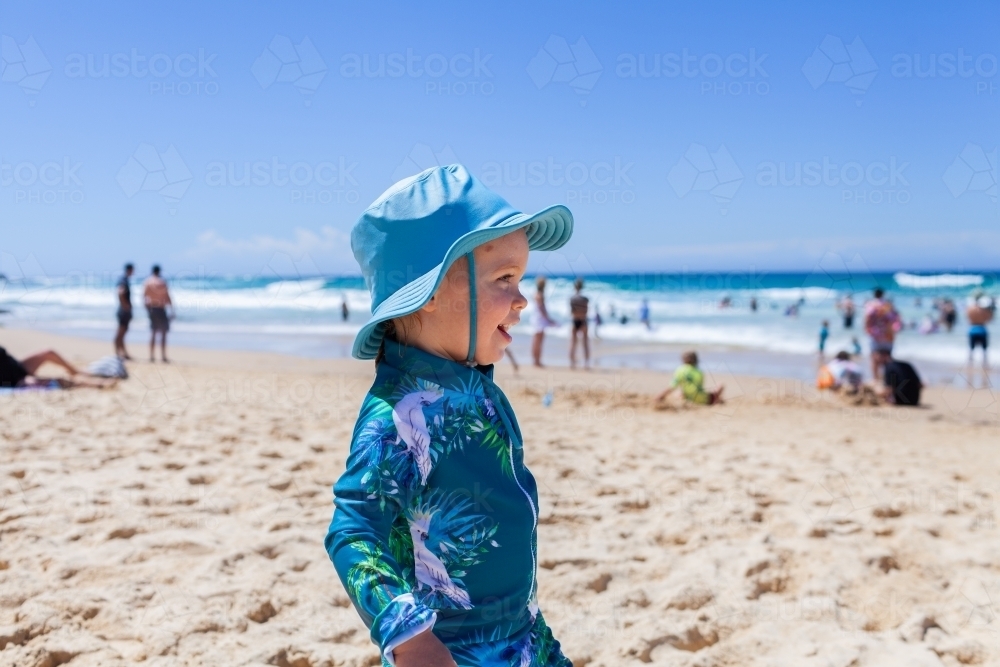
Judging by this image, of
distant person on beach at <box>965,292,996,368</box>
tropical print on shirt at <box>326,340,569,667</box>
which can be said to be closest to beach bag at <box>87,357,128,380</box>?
tropical print on shirt at <box>326,340,569,667</box>

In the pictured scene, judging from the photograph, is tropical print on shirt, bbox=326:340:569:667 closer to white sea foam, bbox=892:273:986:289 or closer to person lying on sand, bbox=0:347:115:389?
person lying on sand, bbox=0:347:115:389

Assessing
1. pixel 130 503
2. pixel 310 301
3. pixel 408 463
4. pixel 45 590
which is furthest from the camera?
pixel 310 301

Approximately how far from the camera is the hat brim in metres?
1.38

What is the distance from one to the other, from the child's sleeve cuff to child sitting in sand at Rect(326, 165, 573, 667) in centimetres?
10

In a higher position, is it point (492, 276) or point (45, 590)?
point (492, 276)

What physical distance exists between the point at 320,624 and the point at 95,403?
5.22 meters

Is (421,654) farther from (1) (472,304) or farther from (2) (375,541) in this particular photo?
(1) (472,304)

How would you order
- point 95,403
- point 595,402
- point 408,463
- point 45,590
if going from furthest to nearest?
point 595,402 → point 95,403 → point 45,590 → point 408,463

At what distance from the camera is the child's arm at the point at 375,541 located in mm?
1217

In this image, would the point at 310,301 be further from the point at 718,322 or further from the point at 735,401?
the point at 735,401

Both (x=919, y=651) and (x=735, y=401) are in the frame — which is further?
(x=735, y=401)

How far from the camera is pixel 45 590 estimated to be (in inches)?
114

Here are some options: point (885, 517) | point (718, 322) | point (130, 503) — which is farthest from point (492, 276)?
point (718, 322)

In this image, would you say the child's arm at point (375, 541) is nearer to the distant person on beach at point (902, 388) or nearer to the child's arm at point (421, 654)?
the child's arm at point (421, 654)
